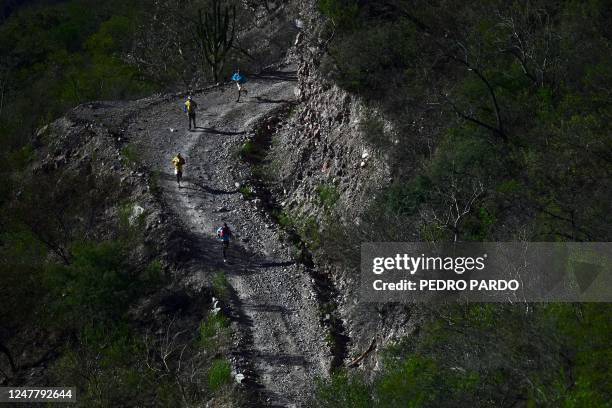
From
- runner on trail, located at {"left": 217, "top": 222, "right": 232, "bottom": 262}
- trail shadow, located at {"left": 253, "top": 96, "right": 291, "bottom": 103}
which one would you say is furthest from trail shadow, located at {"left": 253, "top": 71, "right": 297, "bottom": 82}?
runner on trail, located at {"left": 217, "top": 222, "right": 232, "bottom": 262}

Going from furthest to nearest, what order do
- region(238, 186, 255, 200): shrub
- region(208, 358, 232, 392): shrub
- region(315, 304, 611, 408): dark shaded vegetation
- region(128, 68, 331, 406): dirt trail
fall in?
region(238, 186, 255, 200): shrub
region(128, 68, 331, 406): dirt trail
region(208, 358, 232, 392): shrub
region(315, 304, 611, 408): dark shaded vegetation

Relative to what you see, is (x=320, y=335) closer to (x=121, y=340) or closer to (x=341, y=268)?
(x=341, y=268)

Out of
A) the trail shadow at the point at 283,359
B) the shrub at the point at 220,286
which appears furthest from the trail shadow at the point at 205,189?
the trail shadow at the point at 283,359

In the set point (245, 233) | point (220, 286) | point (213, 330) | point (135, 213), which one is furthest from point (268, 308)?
point (135, 213)

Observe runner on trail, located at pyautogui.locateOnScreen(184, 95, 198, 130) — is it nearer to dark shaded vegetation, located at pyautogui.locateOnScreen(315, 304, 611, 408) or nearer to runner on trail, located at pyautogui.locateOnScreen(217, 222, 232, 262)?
runner on trail, located at pyautogui.locateOnScreen(217, 222, 232, 262)

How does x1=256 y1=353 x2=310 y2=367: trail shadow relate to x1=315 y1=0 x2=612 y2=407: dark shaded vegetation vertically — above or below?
below

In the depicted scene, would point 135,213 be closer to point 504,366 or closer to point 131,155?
point 131,155
